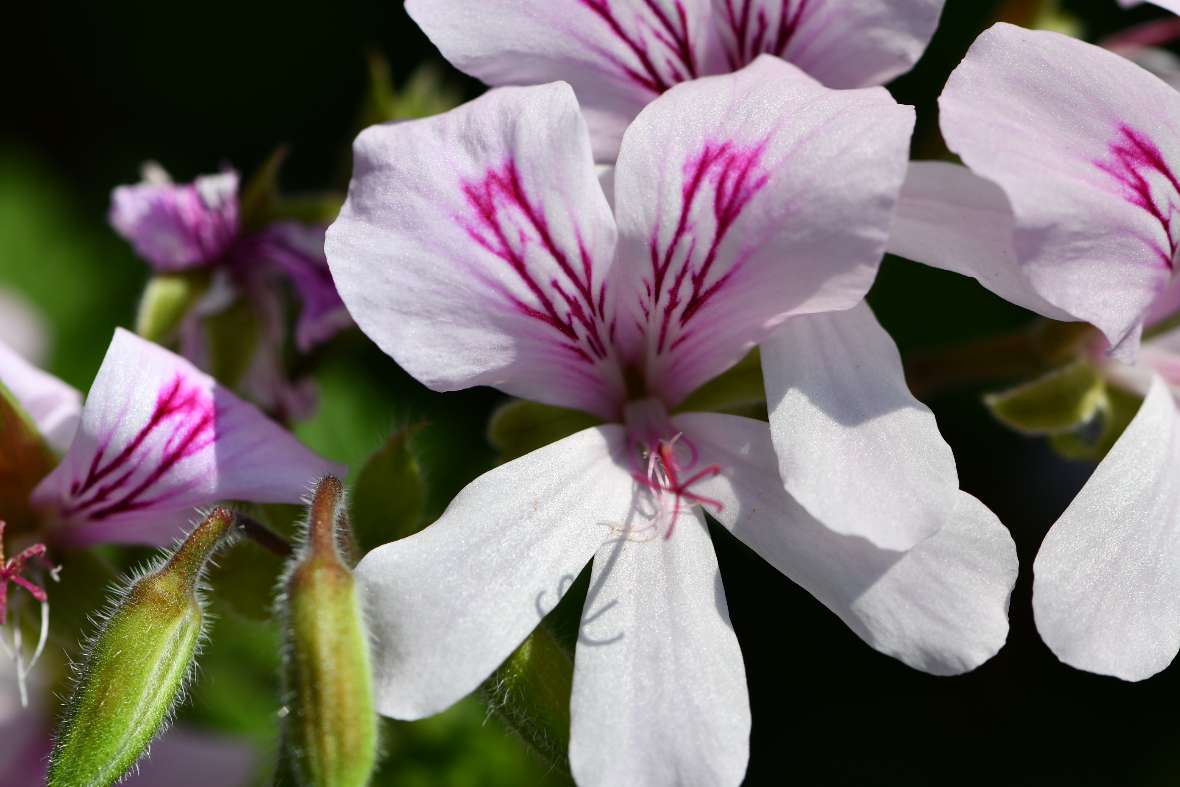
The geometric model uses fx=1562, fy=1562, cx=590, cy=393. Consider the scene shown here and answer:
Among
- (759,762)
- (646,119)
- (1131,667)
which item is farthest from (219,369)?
(759,762)

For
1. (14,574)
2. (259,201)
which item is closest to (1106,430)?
(259,201)

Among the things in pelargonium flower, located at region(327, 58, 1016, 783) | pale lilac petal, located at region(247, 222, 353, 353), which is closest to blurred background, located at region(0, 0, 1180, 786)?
pale lilac petal, located at region(247, 222, 353, 353)

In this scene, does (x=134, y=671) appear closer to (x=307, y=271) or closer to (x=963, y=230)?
(x=307, y=271)

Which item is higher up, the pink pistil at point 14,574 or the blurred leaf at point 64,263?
the pink pistil at point 14,574

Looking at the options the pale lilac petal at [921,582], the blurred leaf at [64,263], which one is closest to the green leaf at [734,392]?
the pale lilac petal at [921,582]

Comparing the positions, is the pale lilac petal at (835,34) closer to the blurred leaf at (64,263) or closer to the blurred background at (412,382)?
the blurred background at (412,382)

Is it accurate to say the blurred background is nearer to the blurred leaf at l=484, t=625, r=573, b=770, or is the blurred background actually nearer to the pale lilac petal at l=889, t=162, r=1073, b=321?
the pale lilac petal at l=889, t=162, r=1073, b=321

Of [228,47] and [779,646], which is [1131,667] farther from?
[228,47]
